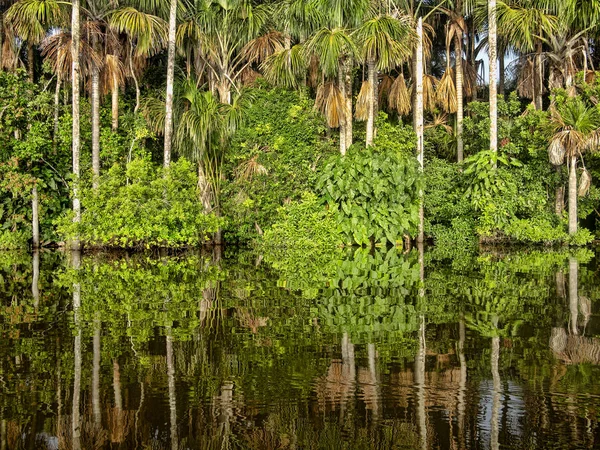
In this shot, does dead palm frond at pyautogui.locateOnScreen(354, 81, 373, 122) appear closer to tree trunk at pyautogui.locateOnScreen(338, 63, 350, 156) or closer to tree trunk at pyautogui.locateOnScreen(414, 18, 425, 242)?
tree trunk at pyautogui.locateOnScreen(338, 63, 350, 156)

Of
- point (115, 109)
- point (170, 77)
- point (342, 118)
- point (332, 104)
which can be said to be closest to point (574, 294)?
point (332, 104)

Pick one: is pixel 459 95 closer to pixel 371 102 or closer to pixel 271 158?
pixel 371 102

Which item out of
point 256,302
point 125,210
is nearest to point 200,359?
point 256,302

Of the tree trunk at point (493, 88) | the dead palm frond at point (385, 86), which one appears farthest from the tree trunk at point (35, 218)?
the tree trunk at point (493, 88)

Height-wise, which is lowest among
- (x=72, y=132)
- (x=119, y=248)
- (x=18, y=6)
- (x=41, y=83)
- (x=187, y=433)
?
(x=187, y=433)

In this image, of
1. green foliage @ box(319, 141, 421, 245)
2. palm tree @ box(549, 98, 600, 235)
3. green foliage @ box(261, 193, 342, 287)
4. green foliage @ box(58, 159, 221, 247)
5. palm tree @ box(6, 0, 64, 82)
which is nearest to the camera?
green foliage @ box(58, 159, 221, 247)

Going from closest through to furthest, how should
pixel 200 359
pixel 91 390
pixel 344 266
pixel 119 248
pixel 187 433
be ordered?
1. pixel 187 433
2. pixel 91 390
3. pixel 200 359
4. pixel 344 266
5. pixel 119 248

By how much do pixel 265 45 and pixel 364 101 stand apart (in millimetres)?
4476

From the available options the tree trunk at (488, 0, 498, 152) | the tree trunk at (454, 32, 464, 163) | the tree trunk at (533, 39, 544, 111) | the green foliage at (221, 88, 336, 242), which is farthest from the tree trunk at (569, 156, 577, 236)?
the green foliage at (221, 88, 336, 242)

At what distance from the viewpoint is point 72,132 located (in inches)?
1047

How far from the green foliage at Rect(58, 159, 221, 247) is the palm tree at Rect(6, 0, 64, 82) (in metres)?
5.44

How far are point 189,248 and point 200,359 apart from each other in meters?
17.6

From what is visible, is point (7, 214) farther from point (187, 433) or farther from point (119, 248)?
point (187, 433)

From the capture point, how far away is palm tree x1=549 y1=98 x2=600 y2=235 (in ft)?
82.0
